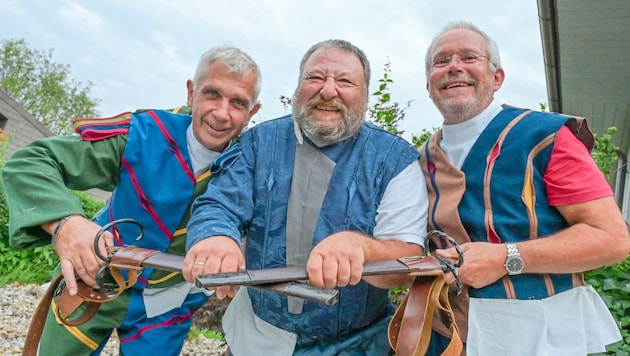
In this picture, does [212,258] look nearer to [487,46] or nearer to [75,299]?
[75,299]

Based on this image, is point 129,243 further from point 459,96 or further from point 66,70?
point 66,70

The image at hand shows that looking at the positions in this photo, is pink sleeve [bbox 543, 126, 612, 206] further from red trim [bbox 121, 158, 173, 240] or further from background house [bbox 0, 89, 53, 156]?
background house [bbox 0, 89, 53, 156]

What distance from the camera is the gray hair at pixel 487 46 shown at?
2367 millimetres

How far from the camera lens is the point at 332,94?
209 centimetres

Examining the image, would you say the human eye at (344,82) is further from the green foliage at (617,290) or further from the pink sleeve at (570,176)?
the green foliage at (617,290)

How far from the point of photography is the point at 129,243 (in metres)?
2.36

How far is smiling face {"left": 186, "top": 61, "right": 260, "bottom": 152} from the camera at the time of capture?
2303mm

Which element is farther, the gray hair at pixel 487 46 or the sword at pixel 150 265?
the gray hair at pixel 487 46

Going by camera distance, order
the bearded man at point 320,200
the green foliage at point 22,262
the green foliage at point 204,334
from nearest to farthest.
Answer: the bearded man at point 320,200 < the green foliage at point 204,334 < the green foliage at point 22,262

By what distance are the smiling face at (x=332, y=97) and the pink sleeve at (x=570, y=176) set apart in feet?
2.36

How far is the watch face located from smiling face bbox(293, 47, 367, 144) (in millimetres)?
734

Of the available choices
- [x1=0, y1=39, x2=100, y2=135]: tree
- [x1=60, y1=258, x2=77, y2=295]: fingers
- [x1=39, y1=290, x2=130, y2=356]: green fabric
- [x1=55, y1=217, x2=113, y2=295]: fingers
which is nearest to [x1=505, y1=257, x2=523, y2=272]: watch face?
[x1=55, y1=217, x2=113, y2=295]: fingers

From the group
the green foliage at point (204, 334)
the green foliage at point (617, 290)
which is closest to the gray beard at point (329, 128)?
the green foliage at point (617, 290)

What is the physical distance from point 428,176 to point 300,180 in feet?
1.81
